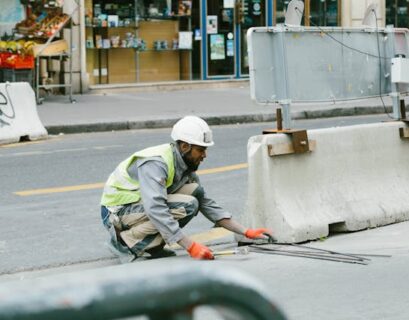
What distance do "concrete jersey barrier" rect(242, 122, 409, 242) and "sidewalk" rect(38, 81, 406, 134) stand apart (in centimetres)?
652

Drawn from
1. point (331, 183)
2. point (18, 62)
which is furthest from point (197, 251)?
point (18, 62)

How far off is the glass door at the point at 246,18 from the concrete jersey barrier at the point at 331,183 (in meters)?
13.3

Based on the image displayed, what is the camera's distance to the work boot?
20.9 feet

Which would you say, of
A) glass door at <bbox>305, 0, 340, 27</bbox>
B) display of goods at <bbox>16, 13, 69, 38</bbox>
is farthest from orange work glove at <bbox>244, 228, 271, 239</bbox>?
glass door at <bbox>305, 0, 340, 27</bbox>

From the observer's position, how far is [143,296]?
151 cm

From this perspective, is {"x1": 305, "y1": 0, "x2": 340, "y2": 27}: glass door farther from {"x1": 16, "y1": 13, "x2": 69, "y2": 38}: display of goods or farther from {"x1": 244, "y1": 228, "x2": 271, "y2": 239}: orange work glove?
{"x1": 244, "y1": 228, "x2": 271, "y2": 239}: orange work glove

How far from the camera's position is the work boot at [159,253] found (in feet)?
20.9

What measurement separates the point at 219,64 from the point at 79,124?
7.30m

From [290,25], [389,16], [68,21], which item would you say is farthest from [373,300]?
[389,16]

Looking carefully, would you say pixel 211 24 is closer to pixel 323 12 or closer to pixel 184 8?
pixel 184 8

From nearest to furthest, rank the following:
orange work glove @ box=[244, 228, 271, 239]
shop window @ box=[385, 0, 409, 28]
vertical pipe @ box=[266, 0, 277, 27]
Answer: orange work glove @ box=[244, 228, 271, 239]
vertical pipe @ box=[266, 0, 277, 27]
shop window @ box=[385, 0, 409, 28]

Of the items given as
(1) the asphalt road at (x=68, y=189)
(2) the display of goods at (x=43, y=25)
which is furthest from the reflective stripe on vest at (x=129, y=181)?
(2) the display of goods at (x=43, y=25)

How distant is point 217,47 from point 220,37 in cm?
23

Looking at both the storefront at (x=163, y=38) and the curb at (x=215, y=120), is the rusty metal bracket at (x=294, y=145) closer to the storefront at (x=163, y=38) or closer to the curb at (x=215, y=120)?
the curb at (x=215, y=120)
